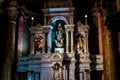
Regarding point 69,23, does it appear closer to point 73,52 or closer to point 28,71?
point 73,52

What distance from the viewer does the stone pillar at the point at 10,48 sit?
57.3 feet

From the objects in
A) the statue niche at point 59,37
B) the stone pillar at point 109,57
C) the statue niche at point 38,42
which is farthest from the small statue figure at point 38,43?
the stone pillar at point 109,57

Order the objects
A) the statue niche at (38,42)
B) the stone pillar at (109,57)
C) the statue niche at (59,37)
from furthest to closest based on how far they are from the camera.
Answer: the statue niche at (38,42)
the statue niche at (59,37)
the stone pillar at (109,57)

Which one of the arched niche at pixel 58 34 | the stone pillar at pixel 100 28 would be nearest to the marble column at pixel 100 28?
the stone pillar at pixel 100 28

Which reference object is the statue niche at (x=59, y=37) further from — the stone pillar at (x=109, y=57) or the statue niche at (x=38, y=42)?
the stone pillar at (x=109, y=57)

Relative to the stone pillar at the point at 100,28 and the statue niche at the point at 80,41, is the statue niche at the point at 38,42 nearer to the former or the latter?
the statue niche at the point at 80,41

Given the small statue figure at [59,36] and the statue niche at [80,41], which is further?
the small statue figure at [59,36]

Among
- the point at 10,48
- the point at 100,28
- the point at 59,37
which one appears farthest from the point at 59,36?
the point at 10,48

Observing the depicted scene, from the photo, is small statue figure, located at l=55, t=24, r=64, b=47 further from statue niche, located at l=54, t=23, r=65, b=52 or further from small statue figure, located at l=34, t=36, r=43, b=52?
small statue figure, located at l=34, t=36, r=43, b=52

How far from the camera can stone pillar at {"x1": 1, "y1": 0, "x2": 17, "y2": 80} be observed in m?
17.5

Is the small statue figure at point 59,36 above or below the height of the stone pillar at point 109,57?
above

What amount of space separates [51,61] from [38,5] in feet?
19.2

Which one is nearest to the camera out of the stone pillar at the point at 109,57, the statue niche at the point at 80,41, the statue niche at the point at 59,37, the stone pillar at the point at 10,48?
the stone pillar at the point at 109,57

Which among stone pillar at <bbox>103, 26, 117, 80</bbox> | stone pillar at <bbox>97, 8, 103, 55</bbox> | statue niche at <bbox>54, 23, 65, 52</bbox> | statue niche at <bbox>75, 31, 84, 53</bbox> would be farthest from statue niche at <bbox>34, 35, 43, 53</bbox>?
stone pillar at <bbox>103, 26, 117, 80</bbox>
